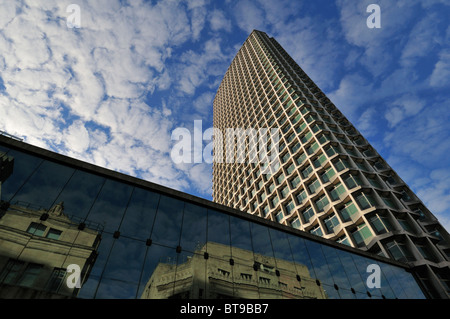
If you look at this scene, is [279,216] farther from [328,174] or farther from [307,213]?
[328,174]

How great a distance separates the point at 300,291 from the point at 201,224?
7.08 meters

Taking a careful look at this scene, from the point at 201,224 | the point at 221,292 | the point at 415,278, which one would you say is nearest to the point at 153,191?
the point at 201,224

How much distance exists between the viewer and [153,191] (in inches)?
541

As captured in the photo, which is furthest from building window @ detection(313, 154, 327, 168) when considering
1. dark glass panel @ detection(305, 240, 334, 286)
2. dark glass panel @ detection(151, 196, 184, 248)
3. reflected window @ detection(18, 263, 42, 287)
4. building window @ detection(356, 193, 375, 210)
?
reflected window @ detection(18, 263, 42, 287)

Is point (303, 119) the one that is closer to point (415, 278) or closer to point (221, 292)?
point (415, 278)

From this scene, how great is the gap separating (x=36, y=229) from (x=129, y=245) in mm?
3747

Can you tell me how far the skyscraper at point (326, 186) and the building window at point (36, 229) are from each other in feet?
83.1

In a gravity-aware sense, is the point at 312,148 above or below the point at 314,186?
above

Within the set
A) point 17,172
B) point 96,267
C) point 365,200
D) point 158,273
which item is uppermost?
point 365,200

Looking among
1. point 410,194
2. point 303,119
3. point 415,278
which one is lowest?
point 415,278

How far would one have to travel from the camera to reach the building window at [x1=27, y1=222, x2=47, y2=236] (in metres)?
9.70

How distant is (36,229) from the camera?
32.2ft

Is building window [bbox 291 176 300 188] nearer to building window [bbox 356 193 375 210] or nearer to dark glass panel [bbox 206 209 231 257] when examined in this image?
building window [bbox 356 193 375 210]

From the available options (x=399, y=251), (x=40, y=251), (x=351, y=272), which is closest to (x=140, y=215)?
(x=40, y=251)
